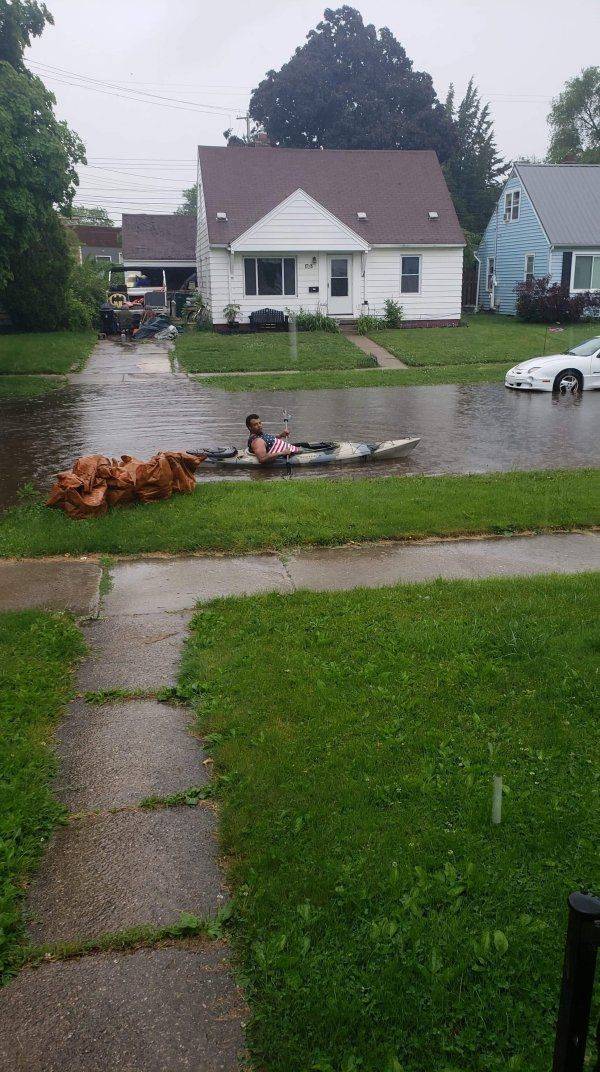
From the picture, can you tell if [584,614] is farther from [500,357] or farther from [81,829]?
[500,357]

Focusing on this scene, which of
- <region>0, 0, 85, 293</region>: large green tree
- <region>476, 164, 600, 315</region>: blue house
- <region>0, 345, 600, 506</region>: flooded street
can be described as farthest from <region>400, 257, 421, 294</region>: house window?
<region>0, 0, 85, 293</region>: large green tree

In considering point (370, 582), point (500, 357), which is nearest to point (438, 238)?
point (500, 357)

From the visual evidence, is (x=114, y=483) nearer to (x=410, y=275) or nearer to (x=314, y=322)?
(x=314, y=322)

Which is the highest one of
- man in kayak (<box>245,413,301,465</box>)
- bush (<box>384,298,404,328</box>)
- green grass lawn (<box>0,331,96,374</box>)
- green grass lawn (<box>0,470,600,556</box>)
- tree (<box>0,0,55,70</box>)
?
tree (<box>0,0,55,70</box>)

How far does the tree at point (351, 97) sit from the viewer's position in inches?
1996

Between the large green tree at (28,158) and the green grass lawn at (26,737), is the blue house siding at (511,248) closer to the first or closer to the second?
the large green tree at (28,158)

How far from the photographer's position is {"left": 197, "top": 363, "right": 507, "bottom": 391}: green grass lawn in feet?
70.2

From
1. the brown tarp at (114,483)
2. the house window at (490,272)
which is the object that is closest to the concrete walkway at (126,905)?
the brown tarp at (114,483)

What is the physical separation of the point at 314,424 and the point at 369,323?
1798cm

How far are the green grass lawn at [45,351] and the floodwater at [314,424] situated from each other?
291 centimetres

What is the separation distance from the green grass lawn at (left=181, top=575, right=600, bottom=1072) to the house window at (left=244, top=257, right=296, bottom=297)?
2870 centimetres

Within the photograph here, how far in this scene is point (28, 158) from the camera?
58.3 ft

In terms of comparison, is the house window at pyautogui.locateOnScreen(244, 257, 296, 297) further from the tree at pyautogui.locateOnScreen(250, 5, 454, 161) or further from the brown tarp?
the brown tarp

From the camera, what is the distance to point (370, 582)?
A: 7.39 m
